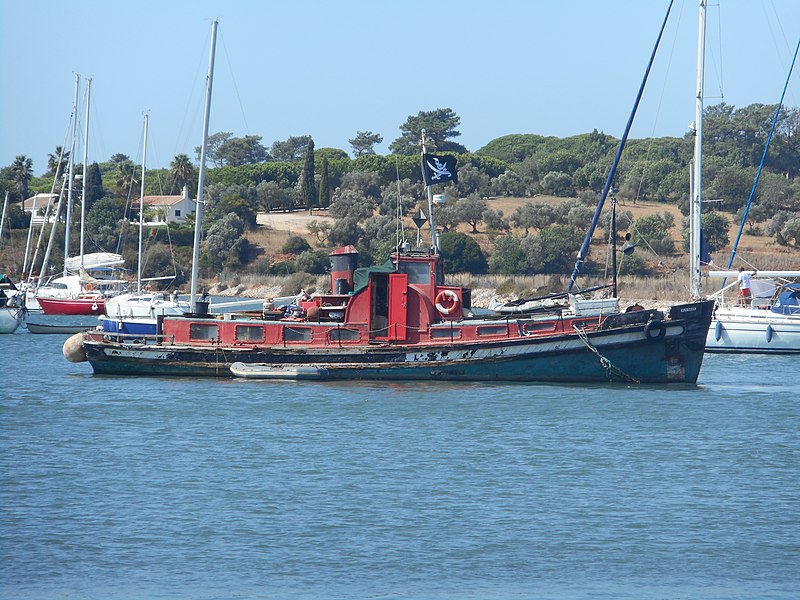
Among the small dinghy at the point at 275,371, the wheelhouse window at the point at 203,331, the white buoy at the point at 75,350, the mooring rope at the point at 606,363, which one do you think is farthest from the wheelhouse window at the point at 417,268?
the white buoy at the point at 75,350

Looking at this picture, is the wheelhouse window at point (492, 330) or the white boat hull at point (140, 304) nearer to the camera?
the wheelhouse window at point (492, 330)

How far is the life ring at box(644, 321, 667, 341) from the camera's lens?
31.7 m

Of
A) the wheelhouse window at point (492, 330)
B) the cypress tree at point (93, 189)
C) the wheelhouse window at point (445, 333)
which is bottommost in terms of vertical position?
the wheelhouse window at point (445, 333)

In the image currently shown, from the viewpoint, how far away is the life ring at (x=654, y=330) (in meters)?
31.7

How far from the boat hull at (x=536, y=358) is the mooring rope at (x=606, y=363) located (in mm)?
26

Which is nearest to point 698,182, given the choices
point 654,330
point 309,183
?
point 654,330

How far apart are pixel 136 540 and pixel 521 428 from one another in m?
11.3

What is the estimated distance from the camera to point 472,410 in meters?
29.2

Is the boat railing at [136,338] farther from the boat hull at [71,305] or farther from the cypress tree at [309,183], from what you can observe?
the cypress tree at [309,183]

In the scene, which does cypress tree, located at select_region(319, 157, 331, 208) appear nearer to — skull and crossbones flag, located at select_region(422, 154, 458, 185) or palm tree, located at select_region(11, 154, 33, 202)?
palm tree, located at select_region(11, 154, 33, 202)

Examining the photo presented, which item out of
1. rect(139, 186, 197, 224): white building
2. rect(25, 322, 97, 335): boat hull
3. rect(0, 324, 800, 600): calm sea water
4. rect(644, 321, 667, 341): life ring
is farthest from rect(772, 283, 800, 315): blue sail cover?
rect(139, 186, 197, 224): white building

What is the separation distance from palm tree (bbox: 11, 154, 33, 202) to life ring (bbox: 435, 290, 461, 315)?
93.2 m

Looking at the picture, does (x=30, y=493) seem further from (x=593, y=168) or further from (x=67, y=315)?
(x=593, y=168)

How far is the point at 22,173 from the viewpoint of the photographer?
4688 inches
